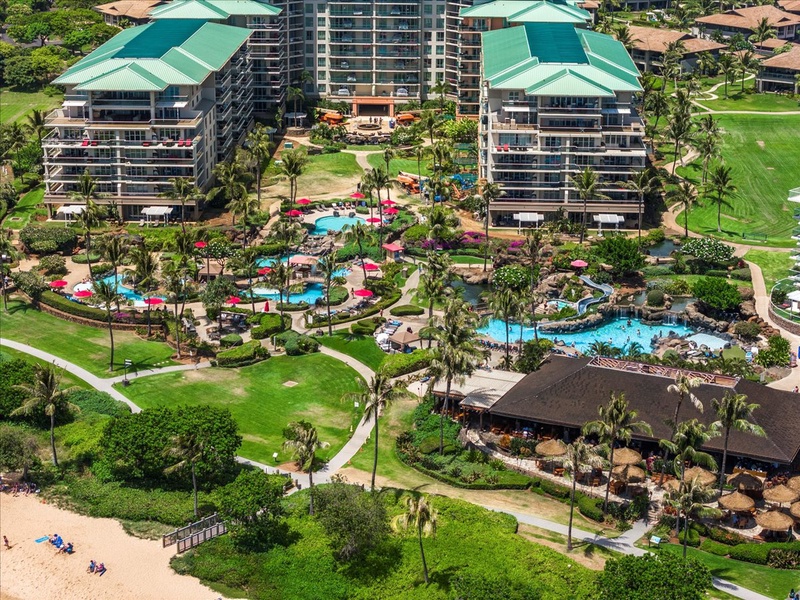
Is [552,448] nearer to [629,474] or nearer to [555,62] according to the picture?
[629,474]

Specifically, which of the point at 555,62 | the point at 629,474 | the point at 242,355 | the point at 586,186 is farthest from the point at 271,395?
the point at 555,62

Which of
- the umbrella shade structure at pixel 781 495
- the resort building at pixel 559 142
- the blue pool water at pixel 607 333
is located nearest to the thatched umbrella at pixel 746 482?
the umbrella shade structure at pixel 781 495

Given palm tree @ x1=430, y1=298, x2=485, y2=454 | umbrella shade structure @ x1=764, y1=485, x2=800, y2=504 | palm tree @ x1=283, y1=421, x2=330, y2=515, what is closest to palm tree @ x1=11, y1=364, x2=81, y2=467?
palm tree @ x1=283, y1=421, x2=330, y2=515

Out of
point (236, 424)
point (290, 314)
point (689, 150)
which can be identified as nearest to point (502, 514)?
point (236, 424)

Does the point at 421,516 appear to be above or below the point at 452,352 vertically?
below

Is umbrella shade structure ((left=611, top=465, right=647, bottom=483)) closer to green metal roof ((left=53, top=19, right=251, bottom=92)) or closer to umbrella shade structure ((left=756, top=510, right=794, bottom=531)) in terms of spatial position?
umbrella shade structure ((left=756, top=510, right=794, bottom=531))
